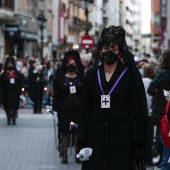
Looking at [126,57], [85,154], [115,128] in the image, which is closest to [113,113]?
[115,128]

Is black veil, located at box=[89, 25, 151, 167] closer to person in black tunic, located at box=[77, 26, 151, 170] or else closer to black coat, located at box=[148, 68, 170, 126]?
person in black tunic, located at box=[77, 26, 151, 170]

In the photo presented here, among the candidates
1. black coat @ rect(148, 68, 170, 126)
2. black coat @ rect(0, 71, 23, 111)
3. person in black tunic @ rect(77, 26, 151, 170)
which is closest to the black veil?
person in black tunic @ rect(77, 26, 151, 170)

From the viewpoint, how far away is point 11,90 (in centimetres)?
1984

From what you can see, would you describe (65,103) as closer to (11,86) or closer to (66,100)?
(66,100)

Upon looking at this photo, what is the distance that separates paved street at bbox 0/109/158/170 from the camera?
11.9 metres

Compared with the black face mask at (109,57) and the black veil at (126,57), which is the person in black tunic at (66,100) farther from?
the black face mask at (109,57)

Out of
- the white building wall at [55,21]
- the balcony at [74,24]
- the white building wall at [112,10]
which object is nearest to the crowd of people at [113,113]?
the white building wall at [112,10]

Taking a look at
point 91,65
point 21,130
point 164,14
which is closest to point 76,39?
point 164,14

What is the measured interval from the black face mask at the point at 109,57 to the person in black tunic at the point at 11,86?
12722mm

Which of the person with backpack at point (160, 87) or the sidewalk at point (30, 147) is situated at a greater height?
the person with backpack at point (160, 87)

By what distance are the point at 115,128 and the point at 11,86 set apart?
13.2 meters

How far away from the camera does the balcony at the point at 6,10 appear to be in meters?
44.0

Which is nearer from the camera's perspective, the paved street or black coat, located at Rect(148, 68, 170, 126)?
Answer: black coat, located at Rect(148, 68, 170, 126)

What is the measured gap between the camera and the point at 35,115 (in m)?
23.0
